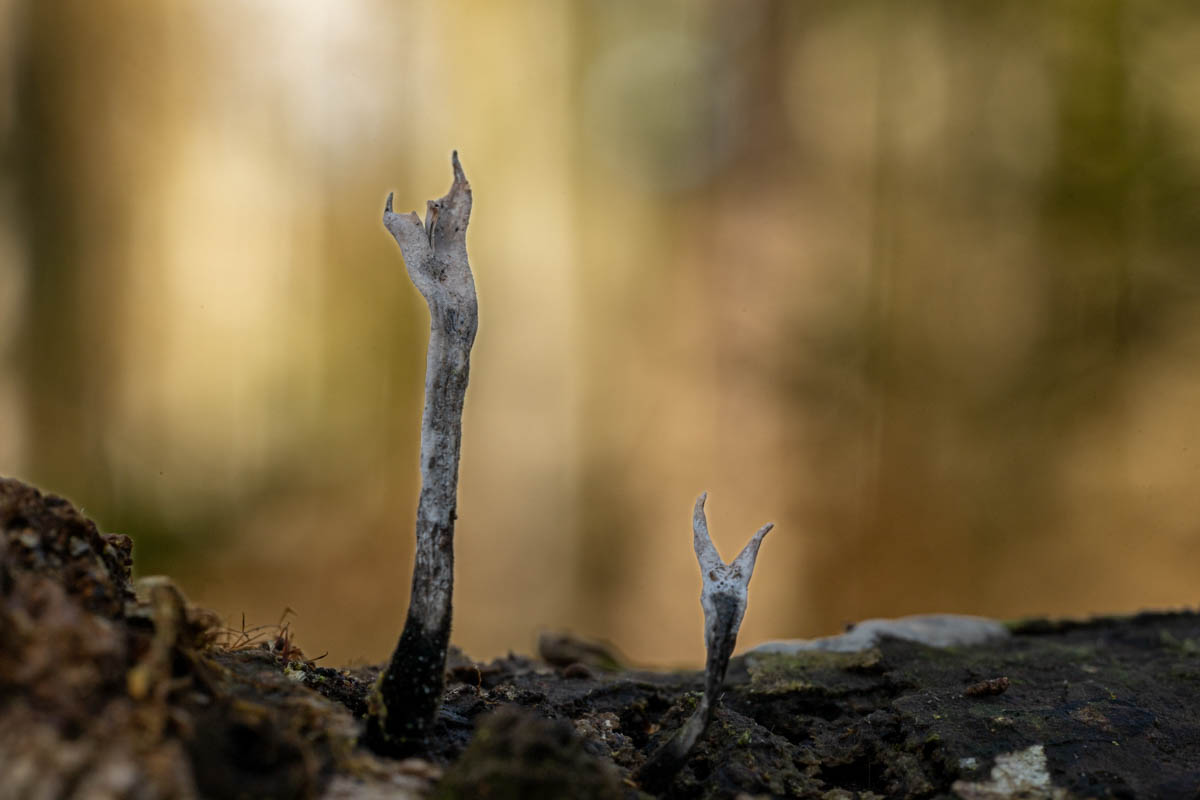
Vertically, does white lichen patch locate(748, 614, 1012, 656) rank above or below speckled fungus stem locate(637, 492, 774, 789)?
above

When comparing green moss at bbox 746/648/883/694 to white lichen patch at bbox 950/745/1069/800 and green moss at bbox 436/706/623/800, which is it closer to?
white lichen patch at bbox 950/745/1069/800

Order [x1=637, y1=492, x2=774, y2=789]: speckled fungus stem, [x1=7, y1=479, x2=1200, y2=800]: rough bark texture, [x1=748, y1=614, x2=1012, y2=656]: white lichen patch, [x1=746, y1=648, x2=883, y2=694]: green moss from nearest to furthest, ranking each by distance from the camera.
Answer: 1. [x1=7, y1=479, x2=1200, y2=800]: rough bark texture
2. [x1=637, y1=492, x2=774, y2=789]: speckled fungus stem
3. [x1=746, y1=648, x2=883, y2=694]: green moss
4. [x1=748, y1=614, x2=1012, y2=656]: white lichen patch

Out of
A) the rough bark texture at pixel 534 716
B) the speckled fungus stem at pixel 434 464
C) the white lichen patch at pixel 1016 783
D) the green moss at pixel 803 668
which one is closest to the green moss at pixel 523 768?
the rough bark texture at pixel 534 716

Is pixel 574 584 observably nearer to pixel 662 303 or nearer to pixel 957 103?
pixel 662 303

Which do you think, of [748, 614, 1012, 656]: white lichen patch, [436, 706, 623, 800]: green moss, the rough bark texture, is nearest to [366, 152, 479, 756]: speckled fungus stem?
the rough bark texture

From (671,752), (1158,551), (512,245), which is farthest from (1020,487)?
(671,752)

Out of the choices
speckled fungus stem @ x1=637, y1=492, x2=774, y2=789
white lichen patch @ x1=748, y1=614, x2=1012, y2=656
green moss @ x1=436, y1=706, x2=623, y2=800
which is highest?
white lichen patch @ x1=748, y1=614, x2=1012, y2=656
